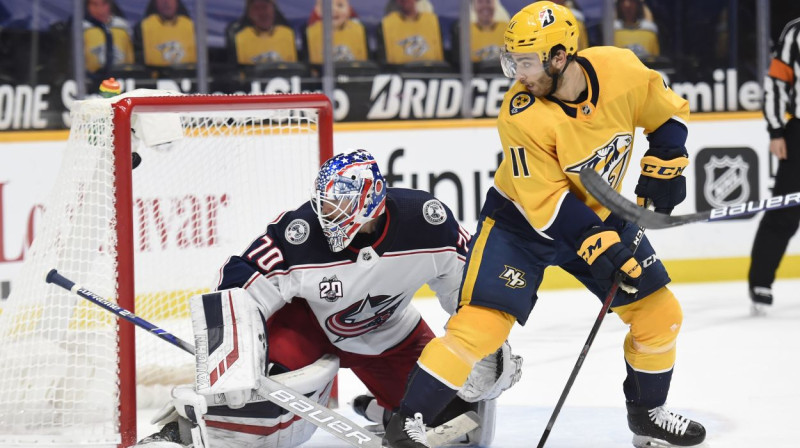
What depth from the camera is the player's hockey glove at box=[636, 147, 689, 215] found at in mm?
2775

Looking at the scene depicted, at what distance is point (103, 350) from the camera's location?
3.35 m

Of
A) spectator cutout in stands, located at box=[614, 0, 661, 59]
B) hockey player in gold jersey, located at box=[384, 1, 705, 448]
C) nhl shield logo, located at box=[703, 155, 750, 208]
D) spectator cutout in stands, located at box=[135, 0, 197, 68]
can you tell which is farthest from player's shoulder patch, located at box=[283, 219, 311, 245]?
spectator cutout in stands, located at box=[614, 0, 661, 59]

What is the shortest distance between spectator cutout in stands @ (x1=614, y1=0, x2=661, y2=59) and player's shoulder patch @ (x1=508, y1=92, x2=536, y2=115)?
3585 millimetres

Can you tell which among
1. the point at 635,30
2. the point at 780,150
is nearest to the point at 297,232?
the point at 780,150

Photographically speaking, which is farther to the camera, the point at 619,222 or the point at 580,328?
the point at 580,328

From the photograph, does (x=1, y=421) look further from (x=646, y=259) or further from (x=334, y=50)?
(x=334, y=50)

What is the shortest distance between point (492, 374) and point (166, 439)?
0.80 m

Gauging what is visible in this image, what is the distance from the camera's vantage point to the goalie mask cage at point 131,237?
304cm

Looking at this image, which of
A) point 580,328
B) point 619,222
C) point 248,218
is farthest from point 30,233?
point 619,222

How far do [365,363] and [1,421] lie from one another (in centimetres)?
103

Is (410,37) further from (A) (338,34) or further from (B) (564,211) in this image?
(B) (564,211)

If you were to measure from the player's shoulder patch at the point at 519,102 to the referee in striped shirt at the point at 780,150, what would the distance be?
7.84 ft

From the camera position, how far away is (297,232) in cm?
278

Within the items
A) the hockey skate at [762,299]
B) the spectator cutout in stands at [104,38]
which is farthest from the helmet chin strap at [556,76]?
the spectator cutout in stands at [104,38]
